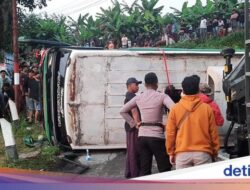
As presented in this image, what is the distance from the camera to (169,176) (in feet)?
10.8

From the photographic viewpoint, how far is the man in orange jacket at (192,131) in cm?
472

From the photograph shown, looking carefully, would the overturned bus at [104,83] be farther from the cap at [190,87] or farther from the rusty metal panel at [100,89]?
the cap at [190,87]

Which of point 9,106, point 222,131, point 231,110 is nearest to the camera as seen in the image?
point 231,110

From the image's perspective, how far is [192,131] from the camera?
15.6ft

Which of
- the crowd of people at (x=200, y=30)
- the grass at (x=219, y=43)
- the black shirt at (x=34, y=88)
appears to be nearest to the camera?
the black shirt at (x=34, y=88)

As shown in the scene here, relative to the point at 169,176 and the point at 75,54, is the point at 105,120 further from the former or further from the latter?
the point at 169,176

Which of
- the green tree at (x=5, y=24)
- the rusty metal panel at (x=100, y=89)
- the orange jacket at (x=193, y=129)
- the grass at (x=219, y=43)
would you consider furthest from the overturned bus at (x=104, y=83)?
the grass at (x=219, y=43)

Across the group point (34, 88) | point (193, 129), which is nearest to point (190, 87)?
point (193, 129)

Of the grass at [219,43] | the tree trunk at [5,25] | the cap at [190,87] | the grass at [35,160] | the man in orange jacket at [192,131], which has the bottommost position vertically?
the grass at [35,160]

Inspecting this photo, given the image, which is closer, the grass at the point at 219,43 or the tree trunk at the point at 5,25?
the tree trunk at the point at 5,25

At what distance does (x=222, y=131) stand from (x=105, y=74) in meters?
2.23

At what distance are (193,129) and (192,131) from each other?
2cm

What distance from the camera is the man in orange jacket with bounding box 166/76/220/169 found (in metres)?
4.72

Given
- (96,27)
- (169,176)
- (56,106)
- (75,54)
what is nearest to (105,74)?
(75,54)
